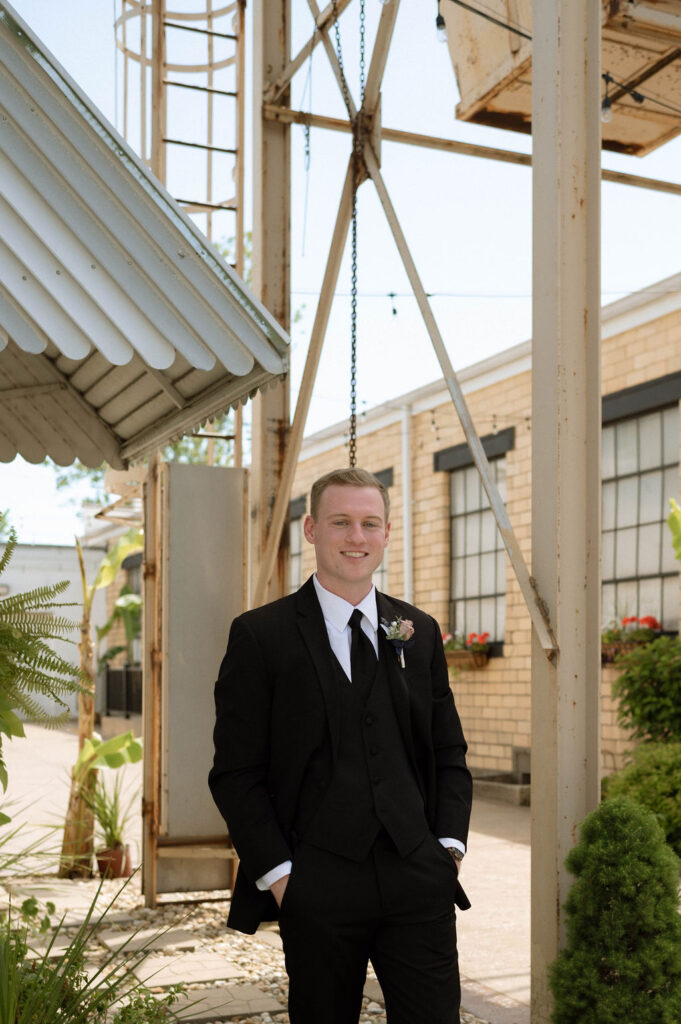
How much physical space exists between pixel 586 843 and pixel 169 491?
3.67m

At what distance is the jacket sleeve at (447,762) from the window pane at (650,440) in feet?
27.4

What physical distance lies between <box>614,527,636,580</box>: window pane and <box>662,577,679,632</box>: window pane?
485 mm

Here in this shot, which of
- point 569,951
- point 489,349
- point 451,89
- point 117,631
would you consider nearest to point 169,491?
point 451,89

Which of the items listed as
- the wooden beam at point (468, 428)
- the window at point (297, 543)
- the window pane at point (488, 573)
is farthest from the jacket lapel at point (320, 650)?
the window at point (297, 543)

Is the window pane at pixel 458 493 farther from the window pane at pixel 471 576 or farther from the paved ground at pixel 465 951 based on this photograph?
the paved ground at pixel 465 951

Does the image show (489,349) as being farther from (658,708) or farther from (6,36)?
(6,36)

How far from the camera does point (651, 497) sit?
36.3 ft

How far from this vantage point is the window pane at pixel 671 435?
1073 centimetres

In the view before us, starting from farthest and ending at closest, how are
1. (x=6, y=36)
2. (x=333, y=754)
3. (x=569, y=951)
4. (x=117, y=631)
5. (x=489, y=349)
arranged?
(x=117, y=631) → (x=489, y=349) → (x=569, y=951) → (x=6, y=36) → (x=333, y=754)

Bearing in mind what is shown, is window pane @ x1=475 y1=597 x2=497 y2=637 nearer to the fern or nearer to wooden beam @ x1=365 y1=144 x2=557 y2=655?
wooden beam @ x1=365 y1=144 x2=557 y2=655

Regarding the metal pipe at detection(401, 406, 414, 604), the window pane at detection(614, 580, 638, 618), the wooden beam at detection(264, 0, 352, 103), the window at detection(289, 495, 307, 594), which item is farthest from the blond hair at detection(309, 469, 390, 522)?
the window at detection(289, 495, 307, 594)

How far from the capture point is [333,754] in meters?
2.77

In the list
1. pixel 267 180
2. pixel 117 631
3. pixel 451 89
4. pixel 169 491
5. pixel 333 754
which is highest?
pixel 451 89

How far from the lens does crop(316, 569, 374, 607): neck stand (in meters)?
2.98
